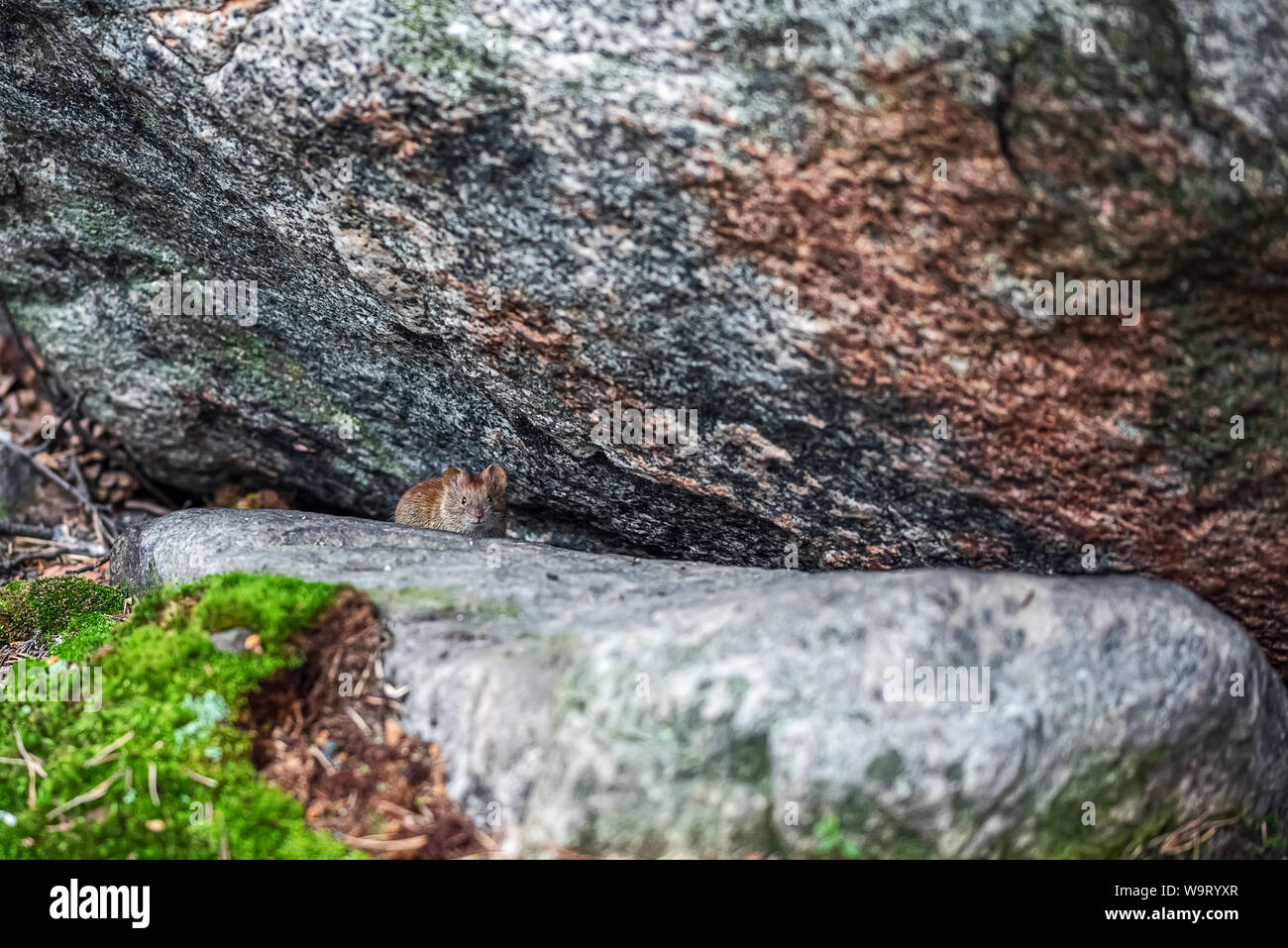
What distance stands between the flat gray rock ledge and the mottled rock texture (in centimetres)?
77

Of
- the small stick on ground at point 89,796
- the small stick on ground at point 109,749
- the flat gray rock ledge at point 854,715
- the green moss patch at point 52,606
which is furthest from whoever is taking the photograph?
the green moss patch at point 52,606

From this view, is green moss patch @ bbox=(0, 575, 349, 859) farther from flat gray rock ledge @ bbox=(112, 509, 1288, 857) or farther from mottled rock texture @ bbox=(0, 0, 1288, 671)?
mottled rock texture @ bbox=(0, 0, 1288, 671)

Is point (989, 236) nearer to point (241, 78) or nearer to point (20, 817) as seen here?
point (241, 78)

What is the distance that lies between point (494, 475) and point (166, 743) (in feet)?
9.35

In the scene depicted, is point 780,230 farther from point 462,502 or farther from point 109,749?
point 109,749

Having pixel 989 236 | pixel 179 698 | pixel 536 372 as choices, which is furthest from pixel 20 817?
pixel 989 236

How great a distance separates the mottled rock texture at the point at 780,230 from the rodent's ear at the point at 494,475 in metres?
0.37

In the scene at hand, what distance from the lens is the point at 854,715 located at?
4242 mm

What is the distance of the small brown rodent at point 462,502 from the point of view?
707 centimetres

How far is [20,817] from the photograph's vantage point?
443cm

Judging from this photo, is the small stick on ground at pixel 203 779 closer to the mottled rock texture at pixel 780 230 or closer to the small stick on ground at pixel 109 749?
the small stick on ground at pixel 109 749

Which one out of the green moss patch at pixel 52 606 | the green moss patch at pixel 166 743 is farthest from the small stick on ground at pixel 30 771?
the green moss patch at pixel 52 606

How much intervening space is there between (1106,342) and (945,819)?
6.98 ft

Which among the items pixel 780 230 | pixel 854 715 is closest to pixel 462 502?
pixel 780 230
